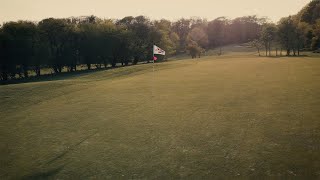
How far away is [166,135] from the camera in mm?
17516

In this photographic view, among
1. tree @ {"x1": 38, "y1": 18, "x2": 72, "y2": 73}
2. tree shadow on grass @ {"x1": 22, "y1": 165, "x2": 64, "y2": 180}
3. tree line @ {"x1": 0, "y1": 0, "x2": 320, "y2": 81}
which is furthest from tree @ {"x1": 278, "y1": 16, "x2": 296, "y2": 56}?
tree shadow on grass @ {"x1": 22, "y1": 165, "x2": 64, "y2": 180}

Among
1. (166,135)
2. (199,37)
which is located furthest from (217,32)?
(166,135)

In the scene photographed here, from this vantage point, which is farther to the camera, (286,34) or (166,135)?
(286,34)

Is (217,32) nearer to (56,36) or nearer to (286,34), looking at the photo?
(286,34)

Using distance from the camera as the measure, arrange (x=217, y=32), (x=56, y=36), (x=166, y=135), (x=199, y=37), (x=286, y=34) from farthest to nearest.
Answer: (x=217, y=32) → (x=199, y=37) → (x=286, y=34) → (x=56, y=36) → (x=166, y=135)

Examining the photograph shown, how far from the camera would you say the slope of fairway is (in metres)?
13.4

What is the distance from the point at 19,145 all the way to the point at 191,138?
30.7 ft

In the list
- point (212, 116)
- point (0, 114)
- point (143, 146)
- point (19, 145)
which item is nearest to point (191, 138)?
point (143, 146)

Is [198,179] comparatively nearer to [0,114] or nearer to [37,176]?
[37,176]

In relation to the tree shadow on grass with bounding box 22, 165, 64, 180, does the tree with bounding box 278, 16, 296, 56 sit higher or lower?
higher

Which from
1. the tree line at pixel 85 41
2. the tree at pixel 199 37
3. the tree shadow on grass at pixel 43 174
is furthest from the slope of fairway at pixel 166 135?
the tree at pixel 199 37

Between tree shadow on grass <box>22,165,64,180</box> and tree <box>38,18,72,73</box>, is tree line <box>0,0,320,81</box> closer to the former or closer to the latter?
tree <box>38,18,72,73</box>

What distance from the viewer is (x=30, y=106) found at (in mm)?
27594

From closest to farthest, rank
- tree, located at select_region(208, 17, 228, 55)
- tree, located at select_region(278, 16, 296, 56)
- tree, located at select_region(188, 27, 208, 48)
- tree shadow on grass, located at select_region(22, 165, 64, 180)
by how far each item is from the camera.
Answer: tree shadow on grass, located at select_region(22, 165, 64, 180) → tree, located at select_region(278, 16, 296, 56) → tree, located at select_region(188, 27, 208, 48) → tree, located at select_region(208, 17, 228, 55)
